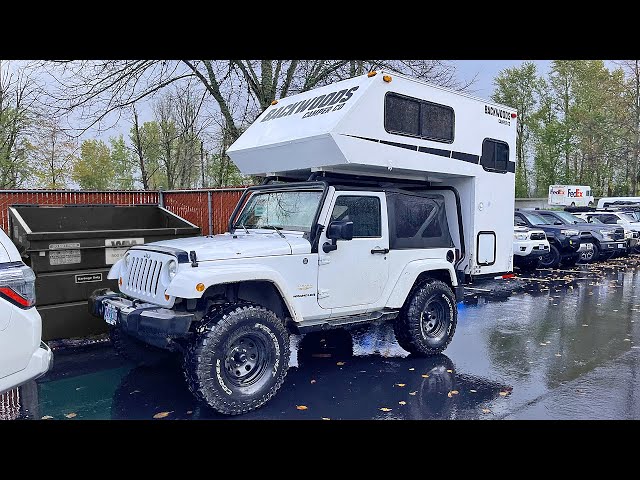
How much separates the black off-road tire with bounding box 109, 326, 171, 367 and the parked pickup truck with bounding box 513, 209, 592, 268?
11.9 metres

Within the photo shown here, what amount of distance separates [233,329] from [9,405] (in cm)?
228

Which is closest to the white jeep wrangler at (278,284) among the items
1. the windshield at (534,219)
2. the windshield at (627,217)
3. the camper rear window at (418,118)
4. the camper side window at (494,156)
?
the camper rear window at (418,118)

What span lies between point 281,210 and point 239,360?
6.00 feet

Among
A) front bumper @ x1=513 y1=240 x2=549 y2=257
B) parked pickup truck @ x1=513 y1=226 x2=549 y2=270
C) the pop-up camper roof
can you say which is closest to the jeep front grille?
the pop-up camper roof

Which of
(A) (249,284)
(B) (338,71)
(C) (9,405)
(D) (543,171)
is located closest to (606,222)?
(B) (338,71)

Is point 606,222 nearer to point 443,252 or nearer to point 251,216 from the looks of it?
point 443,252

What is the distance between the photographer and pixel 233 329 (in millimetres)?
4414

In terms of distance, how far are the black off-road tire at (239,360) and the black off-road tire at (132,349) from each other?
1.46 meters

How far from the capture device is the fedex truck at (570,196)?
103ft

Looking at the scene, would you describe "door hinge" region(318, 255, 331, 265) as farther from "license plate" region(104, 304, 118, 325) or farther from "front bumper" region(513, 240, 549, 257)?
"front bumper" region(513, 240, 549, 257)

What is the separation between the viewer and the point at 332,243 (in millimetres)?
5199

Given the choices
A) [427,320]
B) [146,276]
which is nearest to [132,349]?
[146,276]

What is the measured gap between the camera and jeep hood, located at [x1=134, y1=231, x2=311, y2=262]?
458 centimetres

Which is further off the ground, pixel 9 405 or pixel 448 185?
pixel 448 185
